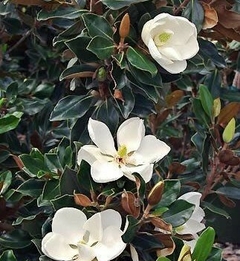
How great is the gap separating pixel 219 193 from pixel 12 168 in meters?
A: 0.57

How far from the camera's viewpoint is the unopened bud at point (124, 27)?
1.21 m

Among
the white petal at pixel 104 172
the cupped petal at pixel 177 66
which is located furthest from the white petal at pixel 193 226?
the cupped petal at pixel 177 66

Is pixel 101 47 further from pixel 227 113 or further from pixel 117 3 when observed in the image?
pixel 227 113

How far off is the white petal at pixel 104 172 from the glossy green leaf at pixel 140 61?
201 millimetres

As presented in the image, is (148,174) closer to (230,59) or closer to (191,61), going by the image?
(191,61)

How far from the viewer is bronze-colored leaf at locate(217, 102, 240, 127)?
1479 millimetres

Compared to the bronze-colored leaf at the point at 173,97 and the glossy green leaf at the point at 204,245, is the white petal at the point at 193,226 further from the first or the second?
the bronze-colored leaf at the point at 173,97

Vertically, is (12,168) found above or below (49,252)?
below

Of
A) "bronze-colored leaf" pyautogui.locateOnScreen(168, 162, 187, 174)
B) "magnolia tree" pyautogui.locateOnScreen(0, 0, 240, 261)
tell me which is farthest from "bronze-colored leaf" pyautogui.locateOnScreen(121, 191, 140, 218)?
"bronze-colored leaf" pyautogui.locateOnScreen(168, 162, 187, 174)

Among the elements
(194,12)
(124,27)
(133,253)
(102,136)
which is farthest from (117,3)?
(133,253)

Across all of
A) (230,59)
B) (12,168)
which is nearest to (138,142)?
(12,168)

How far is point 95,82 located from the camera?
53.6 inches

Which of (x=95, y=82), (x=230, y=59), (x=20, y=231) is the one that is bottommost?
(x=230, y=59)

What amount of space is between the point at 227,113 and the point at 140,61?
35cm
